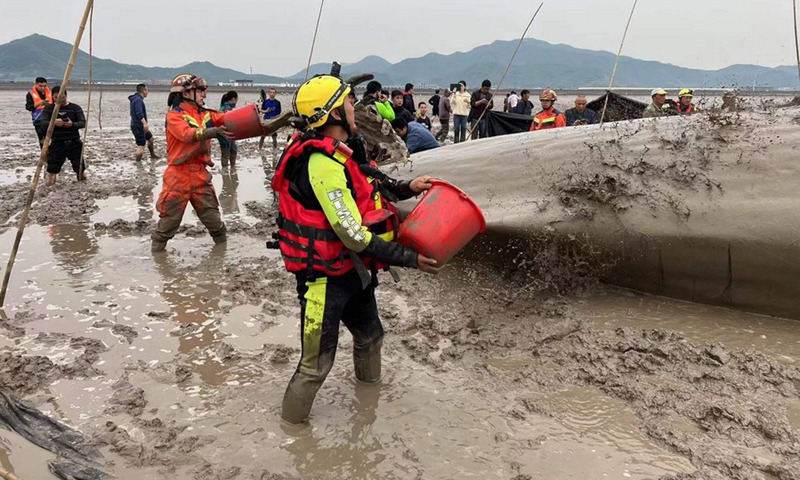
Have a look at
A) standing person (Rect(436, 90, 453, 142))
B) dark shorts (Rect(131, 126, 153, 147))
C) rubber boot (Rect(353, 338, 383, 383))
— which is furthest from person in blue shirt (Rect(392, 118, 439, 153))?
standing person (Rect(436, 90, 453, 142))

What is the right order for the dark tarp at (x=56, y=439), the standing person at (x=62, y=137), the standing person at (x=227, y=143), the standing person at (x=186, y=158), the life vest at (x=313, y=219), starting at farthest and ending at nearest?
the standing person at (x=227, y=143)
the standing person at (x=62, y=137)
the standing person at (x=186, y=158)
the life vest at (x=313, y=219)
the dark tarp at (x=56, y=439)

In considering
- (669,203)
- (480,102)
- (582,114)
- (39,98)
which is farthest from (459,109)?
(669,203)

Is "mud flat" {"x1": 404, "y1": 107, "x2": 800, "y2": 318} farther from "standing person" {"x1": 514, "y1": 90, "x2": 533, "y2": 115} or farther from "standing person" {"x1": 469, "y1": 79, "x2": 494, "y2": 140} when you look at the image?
"standing person" {"x1": 514, "y1": 90, "x2": 533, "y2": 115}

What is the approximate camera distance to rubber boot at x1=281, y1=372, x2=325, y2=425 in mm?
2822

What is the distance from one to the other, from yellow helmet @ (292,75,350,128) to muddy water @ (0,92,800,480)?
1587 millimetres

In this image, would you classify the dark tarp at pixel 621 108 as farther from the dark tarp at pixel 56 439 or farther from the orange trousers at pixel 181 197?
the dark tarp at pixel 56 439

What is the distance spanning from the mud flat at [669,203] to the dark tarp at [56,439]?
302 centimetres

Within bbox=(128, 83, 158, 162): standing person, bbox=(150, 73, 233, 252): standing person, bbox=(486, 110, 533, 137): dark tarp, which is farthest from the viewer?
bbox=(128, 83, 158, 162): standing person

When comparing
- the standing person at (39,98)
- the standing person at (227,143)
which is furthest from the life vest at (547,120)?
the standing person at (39,98)

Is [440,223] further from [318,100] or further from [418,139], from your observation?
[418,139]

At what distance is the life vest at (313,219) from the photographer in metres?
2.62

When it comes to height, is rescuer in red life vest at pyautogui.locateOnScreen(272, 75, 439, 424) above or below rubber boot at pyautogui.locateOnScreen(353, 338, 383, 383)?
above

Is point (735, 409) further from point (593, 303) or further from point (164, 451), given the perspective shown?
point (164, 451)

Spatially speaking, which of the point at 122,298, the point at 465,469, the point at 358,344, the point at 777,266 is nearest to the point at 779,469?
the point at 465,469
